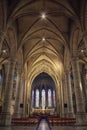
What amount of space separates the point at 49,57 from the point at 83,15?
1509 cm

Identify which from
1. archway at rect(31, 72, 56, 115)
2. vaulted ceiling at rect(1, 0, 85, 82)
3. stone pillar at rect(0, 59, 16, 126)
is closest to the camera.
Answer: stone pillar at rect(0, 59, 16, 126)

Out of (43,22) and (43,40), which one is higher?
(43,22)

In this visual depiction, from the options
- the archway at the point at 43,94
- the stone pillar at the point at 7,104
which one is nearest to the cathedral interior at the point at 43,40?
the stone pillar at the point at 7,104

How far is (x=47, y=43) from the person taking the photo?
2156 cm

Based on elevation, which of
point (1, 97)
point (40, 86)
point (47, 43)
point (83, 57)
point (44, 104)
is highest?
point (47, 43)

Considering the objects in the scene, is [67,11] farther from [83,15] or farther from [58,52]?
[58,52]

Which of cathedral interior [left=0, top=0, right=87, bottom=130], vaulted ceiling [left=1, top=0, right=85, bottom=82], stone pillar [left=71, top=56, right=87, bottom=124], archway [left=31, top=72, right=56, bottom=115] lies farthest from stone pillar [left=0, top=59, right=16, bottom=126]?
archway [left=31, top=72, right=56, bottom=115]

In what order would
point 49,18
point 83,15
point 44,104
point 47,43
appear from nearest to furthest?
point 83,15, point 49,18, point 47,43, point 44,104

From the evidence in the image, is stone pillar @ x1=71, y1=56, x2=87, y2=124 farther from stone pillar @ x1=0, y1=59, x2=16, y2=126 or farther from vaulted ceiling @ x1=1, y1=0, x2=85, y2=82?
stone pillar @ x1=0, y1=59, x2=16, y2=126

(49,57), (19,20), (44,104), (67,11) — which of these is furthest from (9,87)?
(44,104)

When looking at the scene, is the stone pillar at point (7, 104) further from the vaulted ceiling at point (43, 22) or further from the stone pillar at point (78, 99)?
the stone pillar at point (78, 99)

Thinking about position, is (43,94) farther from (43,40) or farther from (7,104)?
(7,104)

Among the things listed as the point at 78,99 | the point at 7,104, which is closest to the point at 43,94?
the point at 78,99

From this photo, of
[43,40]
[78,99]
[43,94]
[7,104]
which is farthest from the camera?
[43,94]
